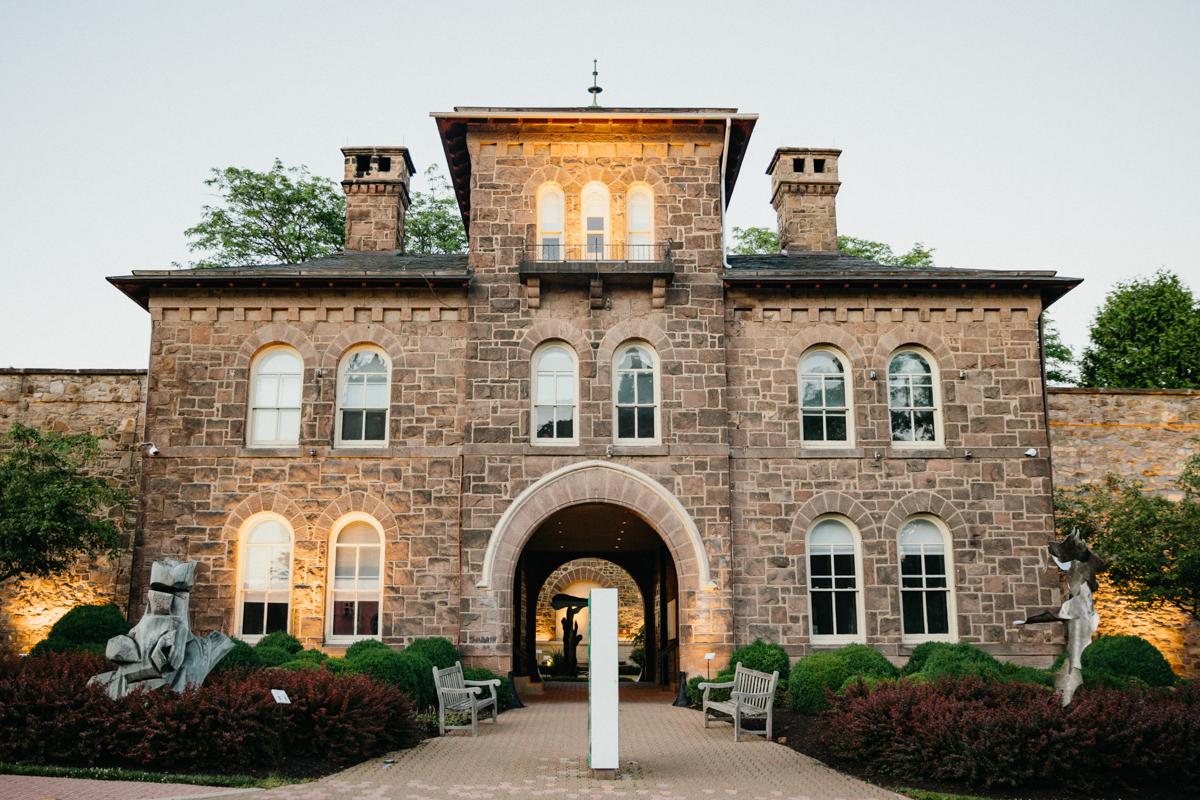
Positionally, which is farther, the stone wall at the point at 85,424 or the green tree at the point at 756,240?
the green tree at the point at 756,240

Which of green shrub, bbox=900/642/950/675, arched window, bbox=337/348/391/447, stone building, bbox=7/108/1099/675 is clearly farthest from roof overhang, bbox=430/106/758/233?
green shrub, bbox=900/642/950/675

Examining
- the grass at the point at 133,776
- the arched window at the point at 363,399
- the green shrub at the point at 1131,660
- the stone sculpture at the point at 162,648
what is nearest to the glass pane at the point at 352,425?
the arched window at the point at 363,399

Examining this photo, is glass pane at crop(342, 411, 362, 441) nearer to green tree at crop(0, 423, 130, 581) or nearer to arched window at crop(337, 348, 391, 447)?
arched window at crop(337, 348, 391, 447)

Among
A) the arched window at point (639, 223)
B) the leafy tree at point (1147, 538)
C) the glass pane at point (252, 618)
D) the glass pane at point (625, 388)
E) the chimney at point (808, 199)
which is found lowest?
the glass pane at point (252, 618)

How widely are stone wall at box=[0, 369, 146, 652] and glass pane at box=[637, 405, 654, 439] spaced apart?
34.0ft

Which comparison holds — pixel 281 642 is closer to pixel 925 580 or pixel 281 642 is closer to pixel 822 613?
pixel 822 613

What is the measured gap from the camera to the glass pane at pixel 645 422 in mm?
18109

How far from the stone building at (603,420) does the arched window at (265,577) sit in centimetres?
4

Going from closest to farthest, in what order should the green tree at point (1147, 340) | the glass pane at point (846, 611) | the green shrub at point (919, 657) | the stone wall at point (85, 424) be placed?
the green shrub at point (919, 657) → the glass pane at point (846, 611) → the stone wall at point (85, 424) → the green tree at point (1147, 340)

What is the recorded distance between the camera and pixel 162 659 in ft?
37.2

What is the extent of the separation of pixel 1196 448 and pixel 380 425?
17160mm

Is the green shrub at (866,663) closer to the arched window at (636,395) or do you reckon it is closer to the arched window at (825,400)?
the arched window at (825,400)

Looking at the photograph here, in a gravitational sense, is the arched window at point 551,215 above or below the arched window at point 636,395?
above

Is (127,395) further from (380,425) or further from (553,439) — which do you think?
(553,439)
